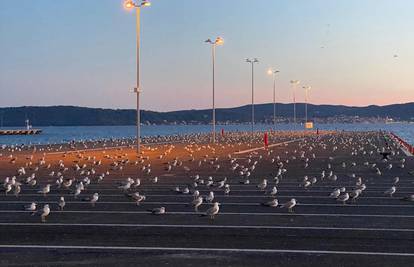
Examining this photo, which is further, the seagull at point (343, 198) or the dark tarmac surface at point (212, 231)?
the seagull at point (343, 198)

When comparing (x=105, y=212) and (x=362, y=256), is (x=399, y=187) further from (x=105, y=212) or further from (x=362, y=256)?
(x=362, y=256)

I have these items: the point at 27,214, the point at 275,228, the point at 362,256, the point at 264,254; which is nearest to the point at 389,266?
the point at 362,256

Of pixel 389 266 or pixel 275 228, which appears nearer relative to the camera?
pixel 389 266

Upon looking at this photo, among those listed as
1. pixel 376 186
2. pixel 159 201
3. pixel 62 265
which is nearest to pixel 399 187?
pixel 376 186

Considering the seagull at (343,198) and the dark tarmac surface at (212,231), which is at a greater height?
the seagull at (343,198)

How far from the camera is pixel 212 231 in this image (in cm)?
1439

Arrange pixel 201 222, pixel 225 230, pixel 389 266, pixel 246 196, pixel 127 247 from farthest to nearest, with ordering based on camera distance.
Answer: pixel 246 196 < pixel 201 222 < pixel 225 230 < pixel 127 247 < pixel 389 266

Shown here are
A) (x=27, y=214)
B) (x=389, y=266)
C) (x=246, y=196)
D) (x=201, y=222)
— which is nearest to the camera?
(x=389, y=266)

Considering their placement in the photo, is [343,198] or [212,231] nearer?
[212,231]

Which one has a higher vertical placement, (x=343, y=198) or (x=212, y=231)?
(x=343, y=198)

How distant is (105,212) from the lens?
1766cm

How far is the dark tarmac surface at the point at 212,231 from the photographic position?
11.5m

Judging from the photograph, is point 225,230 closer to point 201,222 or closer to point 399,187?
point 201,222

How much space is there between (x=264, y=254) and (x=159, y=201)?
352 inches
